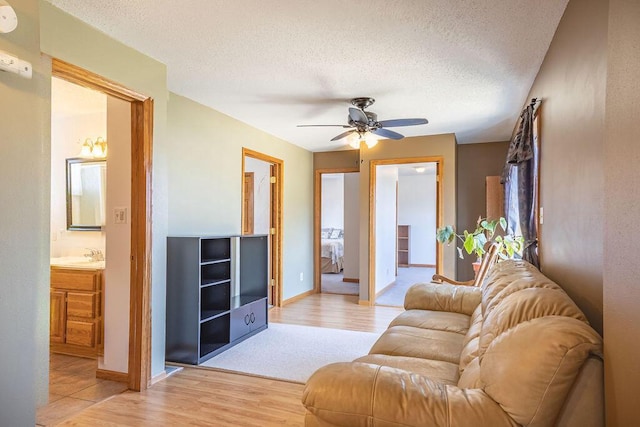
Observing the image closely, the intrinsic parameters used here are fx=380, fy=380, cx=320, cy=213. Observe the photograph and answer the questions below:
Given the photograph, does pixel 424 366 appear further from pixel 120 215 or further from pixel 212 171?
→ pixel 212 171

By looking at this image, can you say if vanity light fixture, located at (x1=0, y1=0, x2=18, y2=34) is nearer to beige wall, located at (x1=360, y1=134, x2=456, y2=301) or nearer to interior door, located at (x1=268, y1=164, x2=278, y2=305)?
interior door, located at (x1=268, y1=164, x2=278, y2=305)

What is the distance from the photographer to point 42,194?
216 centimetres

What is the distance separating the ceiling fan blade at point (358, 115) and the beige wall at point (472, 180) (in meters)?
2.93

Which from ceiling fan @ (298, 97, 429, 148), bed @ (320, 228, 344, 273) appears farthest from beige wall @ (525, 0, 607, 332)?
bed @ (320, 228, 344, 273)

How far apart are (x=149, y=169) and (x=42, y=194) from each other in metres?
0.82

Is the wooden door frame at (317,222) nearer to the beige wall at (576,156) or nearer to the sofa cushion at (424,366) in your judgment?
the beige wall at (576,156)

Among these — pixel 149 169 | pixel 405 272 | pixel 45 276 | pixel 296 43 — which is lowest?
pixel 405 272

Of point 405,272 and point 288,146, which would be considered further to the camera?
point 405,272

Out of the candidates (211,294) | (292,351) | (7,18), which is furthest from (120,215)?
(292,351)

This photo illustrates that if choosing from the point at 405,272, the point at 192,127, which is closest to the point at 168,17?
the point at 192,127

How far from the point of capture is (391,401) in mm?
1283

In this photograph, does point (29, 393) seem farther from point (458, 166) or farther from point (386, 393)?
point (458, 166)

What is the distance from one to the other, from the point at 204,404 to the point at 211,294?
4.67ft

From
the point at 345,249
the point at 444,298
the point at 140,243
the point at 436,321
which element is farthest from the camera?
the point at 345,249
